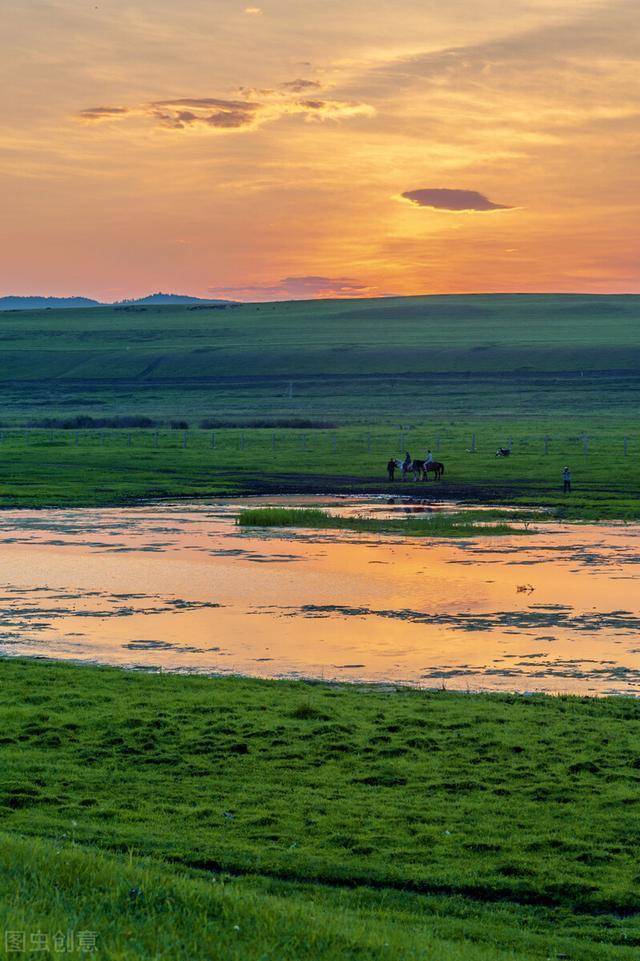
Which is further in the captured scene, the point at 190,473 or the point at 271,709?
the point at 190,473

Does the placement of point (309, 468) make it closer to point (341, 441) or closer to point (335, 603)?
point (341, 441)

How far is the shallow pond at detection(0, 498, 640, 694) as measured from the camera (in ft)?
78.9

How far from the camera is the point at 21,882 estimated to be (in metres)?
9.89

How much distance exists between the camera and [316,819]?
47.0 ft

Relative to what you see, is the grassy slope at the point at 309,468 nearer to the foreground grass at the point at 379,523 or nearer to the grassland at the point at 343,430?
the grassland at the point at 343,430

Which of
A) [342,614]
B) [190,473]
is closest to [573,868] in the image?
[342,614]

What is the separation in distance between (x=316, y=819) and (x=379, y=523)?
33700mm

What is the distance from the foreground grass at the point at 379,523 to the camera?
4559 centimetres

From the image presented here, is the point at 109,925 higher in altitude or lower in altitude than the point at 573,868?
higher

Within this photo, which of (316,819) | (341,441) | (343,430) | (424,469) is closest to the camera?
(316,819)

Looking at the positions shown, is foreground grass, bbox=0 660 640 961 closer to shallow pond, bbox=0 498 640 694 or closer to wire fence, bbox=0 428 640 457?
shallow pond, bbox=0 498 640 694

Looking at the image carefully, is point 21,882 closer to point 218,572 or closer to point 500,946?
point 500,946

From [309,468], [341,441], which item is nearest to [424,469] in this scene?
[309,468]

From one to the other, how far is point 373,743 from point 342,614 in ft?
39.3
